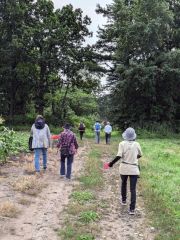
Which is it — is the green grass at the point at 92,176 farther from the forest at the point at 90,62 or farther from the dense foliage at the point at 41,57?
the dense foliage at the point at 41,57

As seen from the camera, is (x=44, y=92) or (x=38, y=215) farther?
(x=44, y=92)

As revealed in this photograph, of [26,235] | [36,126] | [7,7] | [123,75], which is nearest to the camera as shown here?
[26,235]

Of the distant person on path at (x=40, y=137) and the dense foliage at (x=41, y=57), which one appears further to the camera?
the dense foliage at (x=41, y=57)

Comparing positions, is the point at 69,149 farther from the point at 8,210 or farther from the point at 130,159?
the point at 8,210

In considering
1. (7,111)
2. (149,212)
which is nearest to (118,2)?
(7,111)

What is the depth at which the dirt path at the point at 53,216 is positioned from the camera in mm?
8539

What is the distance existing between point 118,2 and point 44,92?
13927mm

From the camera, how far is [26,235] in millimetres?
8289

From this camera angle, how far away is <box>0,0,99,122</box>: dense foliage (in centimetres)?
4956

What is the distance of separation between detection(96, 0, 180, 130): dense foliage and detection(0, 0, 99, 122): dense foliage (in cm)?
704

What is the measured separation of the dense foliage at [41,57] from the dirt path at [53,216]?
3640 centimetres

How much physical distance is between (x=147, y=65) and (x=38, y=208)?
115 ft

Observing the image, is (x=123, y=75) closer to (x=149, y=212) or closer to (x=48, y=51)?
(x=48, y=51)

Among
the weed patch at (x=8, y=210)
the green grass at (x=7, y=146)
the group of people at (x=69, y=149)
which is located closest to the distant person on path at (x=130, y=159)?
the group of people at (x=69, y=149)
